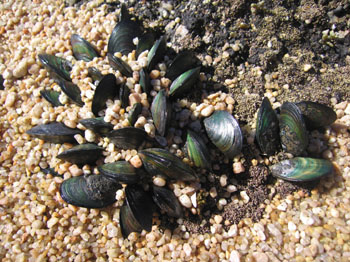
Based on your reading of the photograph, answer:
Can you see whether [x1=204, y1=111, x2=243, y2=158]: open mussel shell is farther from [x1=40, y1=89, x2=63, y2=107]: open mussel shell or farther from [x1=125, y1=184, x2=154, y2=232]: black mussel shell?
[x1=40, y1=89, x2=63, y2=107]: open mussel shell

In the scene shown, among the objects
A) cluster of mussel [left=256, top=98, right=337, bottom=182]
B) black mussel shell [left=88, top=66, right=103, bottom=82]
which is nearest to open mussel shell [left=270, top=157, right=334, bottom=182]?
cluster of mussel [left=256, top=98, right=337, bottom=182]

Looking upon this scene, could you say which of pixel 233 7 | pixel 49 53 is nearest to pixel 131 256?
pixel 49 53

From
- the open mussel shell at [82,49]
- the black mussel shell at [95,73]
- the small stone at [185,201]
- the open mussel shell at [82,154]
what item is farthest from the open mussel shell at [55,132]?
the small stone at [185,201]

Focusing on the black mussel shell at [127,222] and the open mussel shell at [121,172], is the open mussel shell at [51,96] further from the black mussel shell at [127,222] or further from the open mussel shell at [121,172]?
the black mussel shell at [127,222]

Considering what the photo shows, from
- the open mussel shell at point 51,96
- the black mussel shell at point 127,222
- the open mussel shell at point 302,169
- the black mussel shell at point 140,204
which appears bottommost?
the black mussel shell at point 127,222

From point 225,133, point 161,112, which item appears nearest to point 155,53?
point 161,112

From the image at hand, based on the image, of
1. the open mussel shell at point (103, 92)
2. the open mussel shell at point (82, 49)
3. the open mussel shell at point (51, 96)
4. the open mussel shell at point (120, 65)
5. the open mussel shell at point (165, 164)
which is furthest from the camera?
the open mussel shell at point (82, 49)
